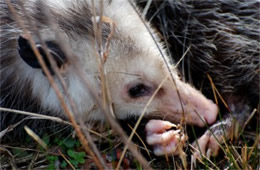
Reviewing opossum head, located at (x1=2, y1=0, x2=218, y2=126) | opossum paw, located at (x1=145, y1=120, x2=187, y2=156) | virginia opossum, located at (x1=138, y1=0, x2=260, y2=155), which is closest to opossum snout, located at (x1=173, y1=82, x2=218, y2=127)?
opossum head, located at (x1=2, y1=0, x2=218, y2=126)

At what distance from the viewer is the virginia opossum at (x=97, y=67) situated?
208cm

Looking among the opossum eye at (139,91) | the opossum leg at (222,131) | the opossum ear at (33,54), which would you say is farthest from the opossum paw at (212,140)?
the opossum ear at (33,54)

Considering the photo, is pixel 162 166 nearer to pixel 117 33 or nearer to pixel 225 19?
pixel 117 33

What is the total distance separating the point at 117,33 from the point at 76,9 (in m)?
0.23

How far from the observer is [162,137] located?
2.20 m

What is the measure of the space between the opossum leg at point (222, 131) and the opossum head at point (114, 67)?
0.12 m

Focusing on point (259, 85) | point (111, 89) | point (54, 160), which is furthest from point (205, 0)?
point (54, 160)

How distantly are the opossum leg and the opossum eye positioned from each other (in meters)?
0.34

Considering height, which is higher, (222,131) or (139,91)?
(139,91)

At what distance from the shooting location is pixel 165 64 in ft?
7.24

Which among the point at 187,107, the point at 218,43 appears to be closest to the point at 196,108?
the point at 187,107

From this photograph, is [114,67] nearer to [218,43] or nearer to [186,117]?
[186,117]

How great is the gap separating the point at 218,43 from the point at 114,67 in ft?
2.81

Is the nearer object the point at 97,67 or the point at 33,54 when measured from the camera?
the point at 33,54
